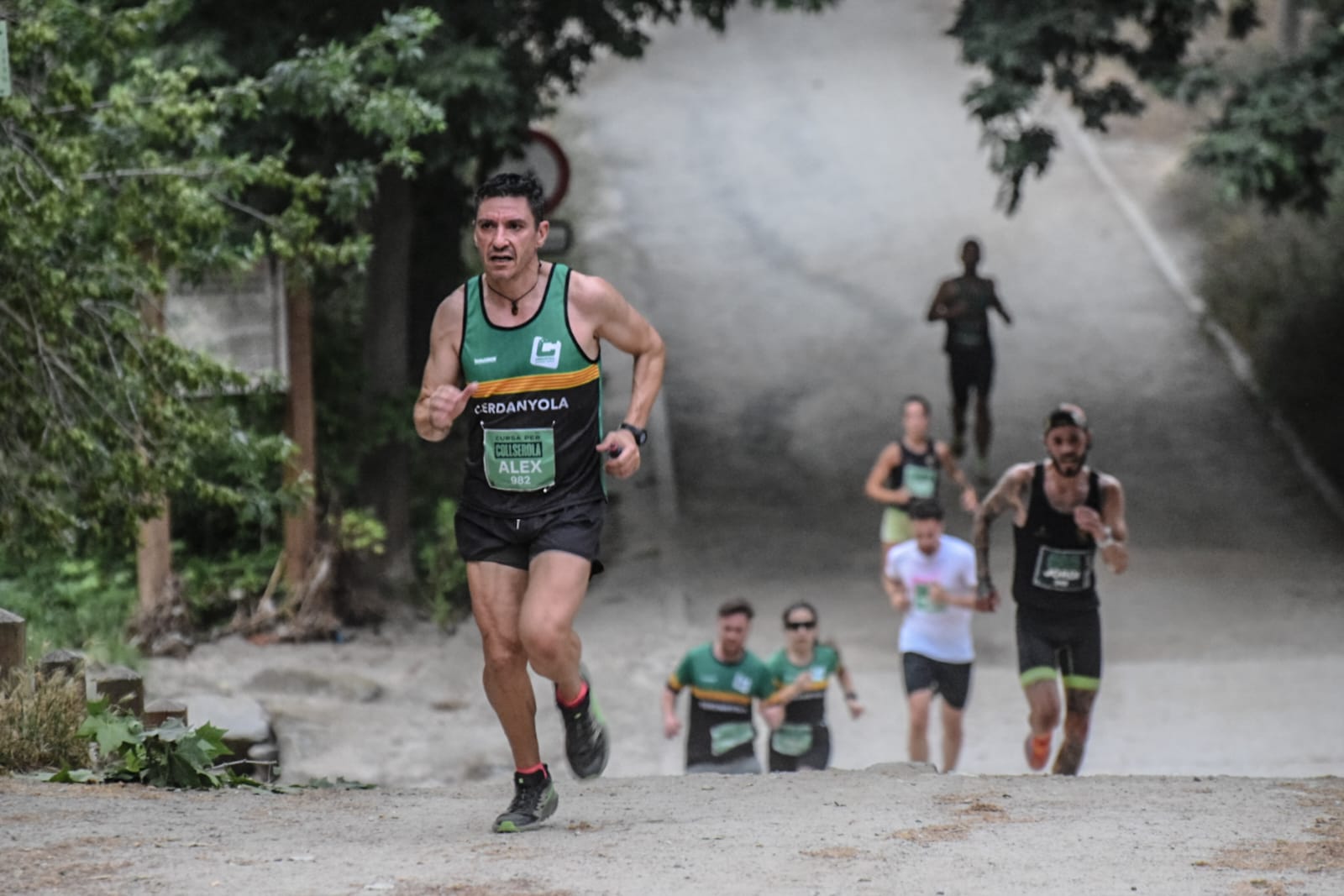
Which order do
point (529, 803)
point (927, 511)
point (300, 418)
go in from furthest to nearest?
point (300, 418), point (927, 511), point (529, 803)

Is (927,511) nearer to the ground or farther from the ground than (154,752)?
farther from the ground

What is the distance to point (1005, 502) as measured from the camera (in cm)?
970

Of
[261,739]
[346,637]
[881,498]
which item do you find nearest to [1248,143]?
[881,498]

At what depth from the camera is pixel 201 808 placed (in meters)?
7.05

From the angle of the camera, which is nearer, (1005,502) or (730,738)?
(1005,502)

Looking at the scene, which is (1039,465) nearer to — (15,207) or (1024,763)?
(1024,763)

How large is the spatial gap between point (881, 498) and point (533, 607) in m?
7.43

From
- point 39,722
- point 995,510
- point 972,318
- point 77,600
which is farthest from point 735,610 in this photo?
point 972,318

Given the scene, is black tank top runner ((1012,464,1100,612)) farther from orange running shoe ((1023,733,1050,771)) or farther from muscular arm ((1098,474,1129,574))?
orange running shoe ((1023,733,1050,771))

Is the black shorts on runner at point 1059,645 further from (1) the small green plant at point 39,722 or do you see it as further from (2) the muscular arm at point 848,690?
(1) the small green plant at point 39,722

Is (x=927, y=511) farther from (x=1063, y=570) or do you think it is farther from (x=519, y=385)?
(x=519, y=385)

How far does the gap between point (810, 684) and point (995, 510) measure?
5.19 feet

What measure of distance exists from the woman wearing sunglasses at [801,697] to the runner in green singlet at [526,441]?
415cm

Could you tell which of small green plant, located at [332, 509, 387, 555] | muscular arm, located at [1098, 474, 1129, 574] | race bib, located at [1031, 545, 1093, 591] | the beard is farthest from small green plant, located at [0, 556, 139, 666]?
muscular arm, located at [1098, 474, 1129, 574]
